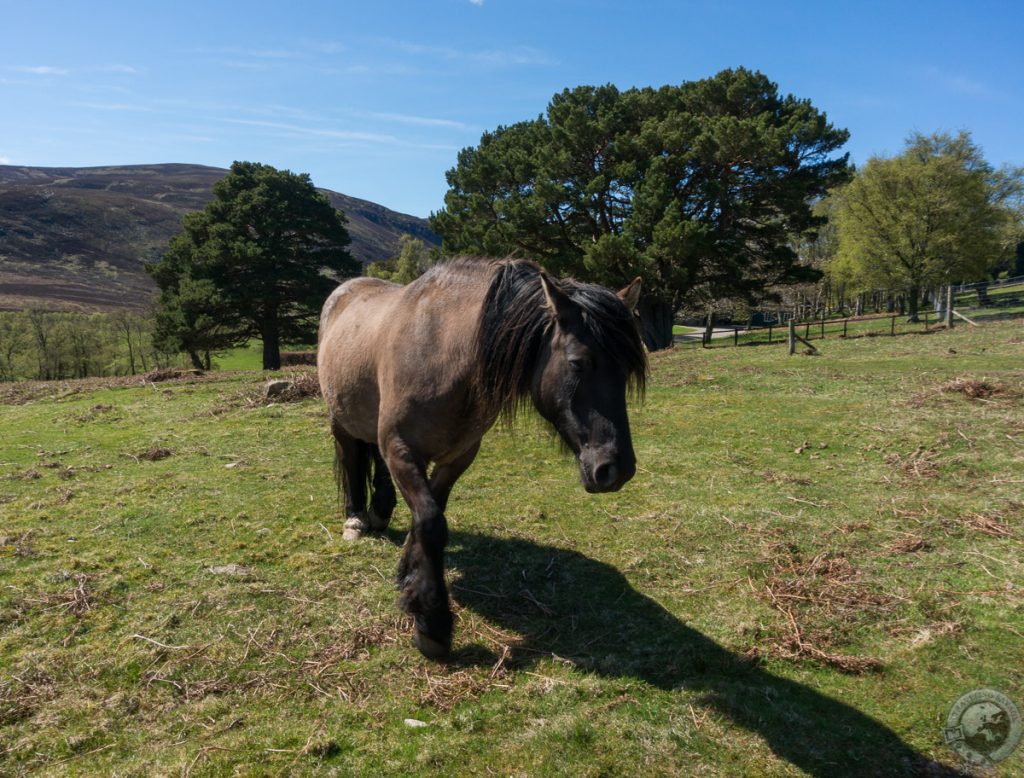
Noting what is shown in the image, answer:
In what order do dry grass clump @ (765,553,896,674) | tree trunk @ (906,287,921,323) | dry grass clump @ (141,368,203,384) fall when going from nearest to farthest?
dry grass clump @ (765,553,896,674) → dry grass clump @ (141,368,203,384) → tree trunk @ (906,287,921,323)

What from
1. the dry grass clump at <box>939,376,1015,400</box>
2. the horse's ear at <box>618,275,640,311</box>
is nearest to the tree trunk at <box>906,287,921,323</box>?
the dry grass clump at <box>939,376,1015,400</box>

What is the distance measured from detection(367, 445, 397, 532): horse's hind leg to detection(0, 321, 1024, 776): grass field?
223mm

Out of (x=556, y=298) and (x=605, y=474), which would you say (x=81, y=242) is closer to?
(x=556, y=298)

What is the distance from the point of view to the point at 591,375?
3170 millimetres

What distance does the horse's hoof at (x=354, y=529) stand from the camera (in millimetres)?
5321

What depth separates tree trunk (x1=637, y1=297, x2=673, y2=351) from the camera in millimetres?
30375

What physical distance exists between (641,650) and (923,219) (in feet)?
138

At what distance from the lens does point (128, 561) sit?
4.65m

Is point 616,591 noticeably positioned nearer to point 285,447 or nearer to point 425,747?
point 425,747

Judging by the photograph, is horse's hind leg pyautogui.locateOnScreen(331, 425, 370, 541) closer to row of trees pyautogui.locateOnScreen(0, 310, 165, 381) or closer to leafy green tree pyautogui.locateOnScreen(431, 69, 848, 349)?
leafy green tree pyautogui.locateOnScreen(431, 69, 848, 349)

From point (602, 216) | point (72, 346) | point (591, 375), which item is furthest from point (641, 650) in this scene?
point (72, 346)

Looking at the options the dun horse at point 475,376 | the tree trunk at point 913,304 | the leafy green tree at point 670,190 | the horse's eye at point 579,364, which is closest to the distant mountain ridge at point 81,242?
the leafy green tree at point 670,190

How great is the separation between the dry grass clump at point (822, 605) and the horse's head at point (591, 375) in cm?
184

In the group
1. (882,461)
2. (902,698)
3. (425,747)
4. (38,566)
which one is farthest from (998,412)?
(38,566)
